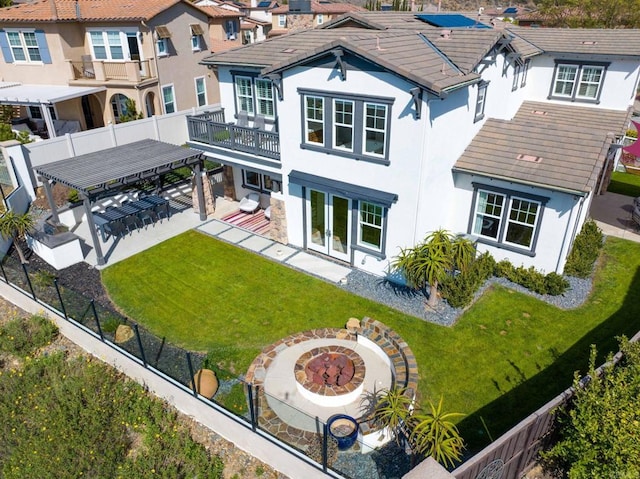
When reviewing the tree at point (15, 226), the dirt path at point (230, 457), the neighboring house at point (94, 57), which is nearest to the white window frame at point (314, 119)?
the dirt path at point (230, 457)

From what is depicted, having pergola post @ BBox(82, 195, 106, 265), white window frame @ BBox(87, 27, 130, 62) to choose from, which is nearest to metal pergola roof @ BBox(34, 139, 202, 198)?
pergola post @ BBox(82, 195, 106, 265)

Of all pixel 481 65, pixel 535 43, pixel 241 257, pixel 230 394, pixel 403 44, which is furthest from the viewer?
pixel 535 43

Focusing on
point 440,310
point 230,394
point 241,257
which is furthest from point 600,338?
point 241,257

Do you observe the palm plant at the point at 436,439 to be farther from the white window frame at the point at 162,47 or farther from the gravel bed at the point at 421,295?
the white window frame at the point at 162,47

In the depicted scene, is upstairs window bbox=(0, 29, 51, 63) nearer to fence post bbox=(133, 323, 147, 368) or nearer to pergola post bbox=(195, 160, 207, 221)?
pergola post bbox=(195, 160, 207, 221)

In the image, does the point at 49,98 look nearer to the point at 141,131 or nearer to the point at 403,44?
the point at 141,131
